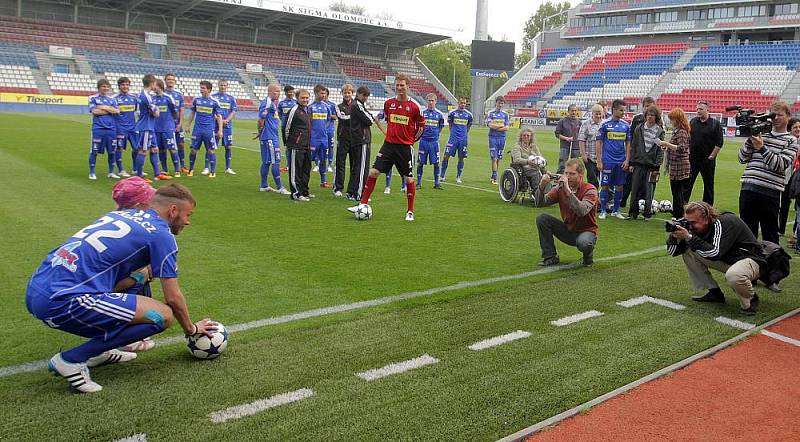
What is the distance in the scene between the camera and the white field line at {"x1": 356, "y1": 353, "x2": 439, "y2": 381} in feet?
13.7

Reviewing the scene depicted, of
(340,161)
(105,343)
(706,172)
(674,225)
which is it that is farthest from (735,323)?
(340,161)

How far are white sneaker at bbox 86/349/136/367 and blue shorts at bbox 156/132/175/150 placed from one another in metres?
9.81

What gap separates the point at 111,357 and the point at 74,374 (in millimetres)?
452

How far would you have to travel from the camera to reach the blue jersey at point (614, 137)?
35.5 feet

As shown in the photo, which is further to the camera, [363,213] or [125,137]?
[125,137]

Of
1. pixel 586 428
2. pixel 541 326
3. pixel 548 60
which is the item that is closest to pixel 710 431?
pixel 586 428

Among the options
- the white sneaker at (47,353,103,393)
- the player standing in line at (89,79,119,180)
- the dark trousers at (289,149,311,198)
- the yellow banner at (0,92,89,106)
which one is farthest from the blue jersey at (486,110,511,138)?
the yellow banner at (0,92,89,106)

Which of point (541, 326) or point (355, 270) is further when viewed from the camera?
point (355, 270)

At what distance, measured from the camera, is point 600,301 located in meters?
6.02

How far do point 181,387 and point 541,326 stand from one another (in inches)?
109

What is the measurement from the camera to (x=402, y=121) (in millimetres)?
9961

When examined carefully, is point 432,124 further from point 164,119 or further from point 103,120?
point 103,120

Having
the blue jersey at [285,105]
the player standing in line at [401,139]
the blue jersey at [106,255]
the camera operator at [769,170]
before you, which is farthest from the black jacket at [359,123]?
the blue jersey at [106,255]

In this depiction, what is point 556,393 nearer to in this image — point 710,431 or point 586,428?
point 586,428
